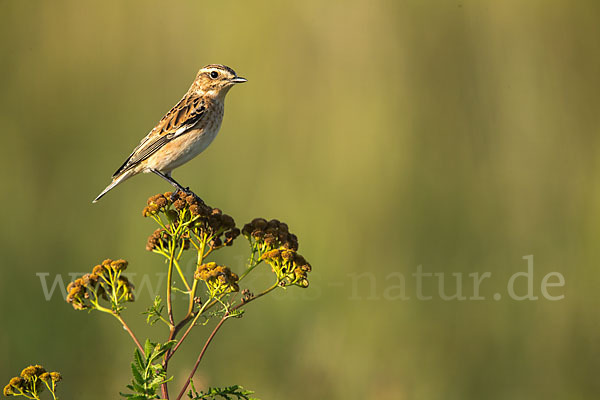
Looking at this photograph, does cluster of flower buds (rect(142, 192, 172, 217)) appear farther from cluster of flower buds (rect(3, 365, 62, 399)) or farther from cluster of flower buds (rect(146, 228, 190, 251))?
cluster of flower buds (rect(3, 365, 62, 399))

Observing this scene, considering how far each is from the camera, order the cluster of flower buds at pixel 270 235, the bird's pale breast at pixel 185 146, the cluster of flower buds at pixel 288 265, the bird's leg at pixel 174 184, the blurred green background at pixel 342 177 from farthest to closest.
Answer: the blurred green background at pixel 342 177 < the bird's pale breast at pixel 185 146 < the bird's leg at pixel 174 184 < the cluster of flower buds at pixel 270 235 < the cluster of flower buds at pixel 288 265

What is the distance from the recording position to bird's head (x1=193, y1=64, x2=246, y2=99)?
14.3 feet

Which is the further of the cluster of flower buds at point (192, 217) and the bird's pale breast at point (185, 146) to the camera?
the bird's pale breast at point (185, 146)

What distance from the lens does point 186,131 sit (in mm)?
4371

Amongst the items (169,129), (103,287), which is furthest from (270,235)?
(169,129)

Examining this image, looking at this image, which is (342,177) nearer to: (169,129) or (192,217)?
(169,129)

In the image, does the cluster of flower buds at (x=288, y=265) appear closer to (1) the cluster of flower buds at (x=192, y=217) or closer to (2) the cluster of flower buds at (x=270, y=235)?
(2) the cluster of flower buds at (x=270, y=235)

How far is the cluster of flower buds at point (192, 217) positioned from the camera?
291 centimetres

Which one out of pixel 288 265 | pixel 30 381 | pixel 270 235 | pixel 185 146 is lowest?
pixel 30 381

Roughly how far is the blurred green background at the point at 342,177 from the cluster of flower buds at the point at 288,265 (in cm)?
231

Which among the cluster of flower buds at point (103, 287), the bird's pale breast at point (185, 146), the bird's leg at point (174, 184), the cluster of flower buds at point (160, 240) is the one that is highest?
the bird's pale breast at point (185, 146)

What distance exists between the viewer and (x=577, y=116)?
282 inches

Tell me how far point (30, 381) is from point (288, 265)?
1.09 m

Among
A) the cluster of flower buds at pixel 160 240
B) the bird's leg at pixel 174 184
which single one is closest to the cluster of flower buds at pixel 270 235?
the cluster of flower buds at pixel 160 240
